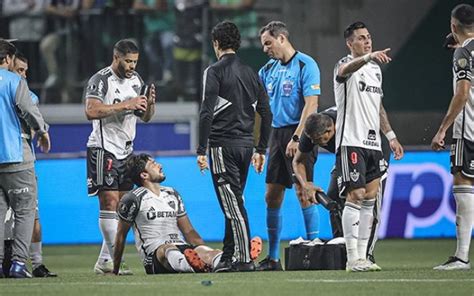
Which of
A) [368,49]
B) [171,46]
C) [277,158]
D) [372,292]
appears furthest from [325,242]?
[171,46]

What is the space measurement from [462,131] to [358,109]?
3.17ft

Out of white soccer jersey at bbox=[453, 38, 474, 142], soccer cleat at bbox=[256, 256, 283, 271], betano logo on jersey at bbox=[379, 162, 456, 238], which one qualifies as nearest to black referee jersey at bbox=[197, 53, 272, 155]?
soccer cleat at bbox=[256, 256, 283, 271]

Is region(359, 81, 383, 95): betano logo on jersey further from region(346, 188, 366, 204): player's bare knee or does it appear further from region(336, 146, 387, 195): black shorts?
region(346, 188, 366, 204): player's bare knee

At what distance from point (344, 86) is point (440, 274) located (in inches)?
65.5

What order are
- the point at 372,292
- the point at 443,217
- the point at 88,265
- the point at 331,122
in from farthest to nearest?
the point at 443,217, the point at 88,265, the point at 331,122, the point at 372,292

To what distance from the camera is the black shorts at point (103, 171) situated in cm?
1130

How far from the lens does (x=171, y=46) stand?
20812 mm

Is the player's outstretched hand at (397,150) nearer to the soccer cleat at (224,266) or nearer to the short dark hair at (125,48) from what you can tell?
the soccer cleat at (224,266)

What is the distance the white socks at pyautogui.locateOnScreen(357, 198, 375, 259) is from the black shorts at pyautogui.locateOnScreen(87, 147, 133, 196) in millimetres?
2192

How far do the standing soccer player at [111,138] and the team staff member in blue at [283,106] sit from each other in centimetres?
111

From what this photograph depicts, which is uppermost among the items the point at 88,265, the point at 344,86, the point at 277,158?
the point at 344,86

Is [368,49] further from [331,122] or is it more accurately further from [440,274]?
[440,274]

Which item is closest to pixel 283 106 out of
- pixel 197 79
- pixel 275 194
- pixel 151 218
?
pixel 275 194

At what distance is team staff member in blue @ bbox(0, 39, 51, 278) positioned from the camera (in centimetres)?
1040
